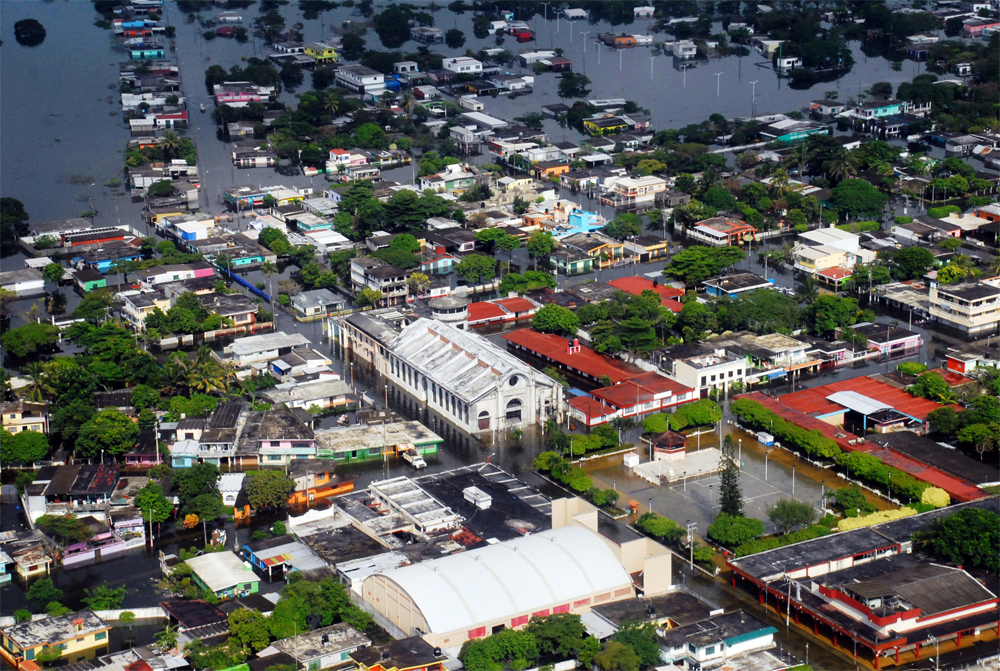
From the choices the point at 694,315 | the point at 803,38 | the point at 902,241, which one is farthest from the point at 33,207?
the point at 803,38

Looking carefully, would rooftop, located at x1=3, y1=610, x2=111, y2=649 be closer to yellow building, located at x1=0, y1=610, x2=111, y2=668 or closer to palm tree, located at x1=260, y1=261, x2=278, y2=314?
yellow building, located at x1=0, y1=610, x2=111, y2=668

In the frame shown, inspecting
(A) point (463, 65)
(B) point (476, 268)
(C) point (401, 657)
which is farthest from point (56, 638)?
(A) point (463, 65)

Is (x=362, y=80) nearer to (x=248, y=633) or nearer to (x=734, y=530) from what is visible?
(x=734, y=530)

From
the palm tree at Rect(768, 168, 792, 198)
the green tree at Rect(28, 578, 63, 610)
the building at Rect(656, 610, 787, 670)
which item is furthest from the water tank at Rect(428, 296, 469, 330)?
the palm tree at Rect(768, 168, 792, 198)

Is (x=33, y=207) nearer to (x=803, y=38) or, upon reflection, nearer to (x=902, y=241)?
(x=902, y=241)

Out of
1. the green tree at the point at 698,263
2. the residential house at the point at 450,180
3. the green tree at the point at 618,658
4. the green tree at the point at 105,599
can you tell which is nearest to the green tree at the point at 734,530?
the green tree at the point at 618,658

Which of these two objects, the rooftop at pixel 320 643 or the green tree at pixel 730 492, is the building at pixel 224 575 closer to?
the rooftop at pixel 320 643

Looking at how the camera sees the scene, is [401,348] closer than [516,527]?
No
